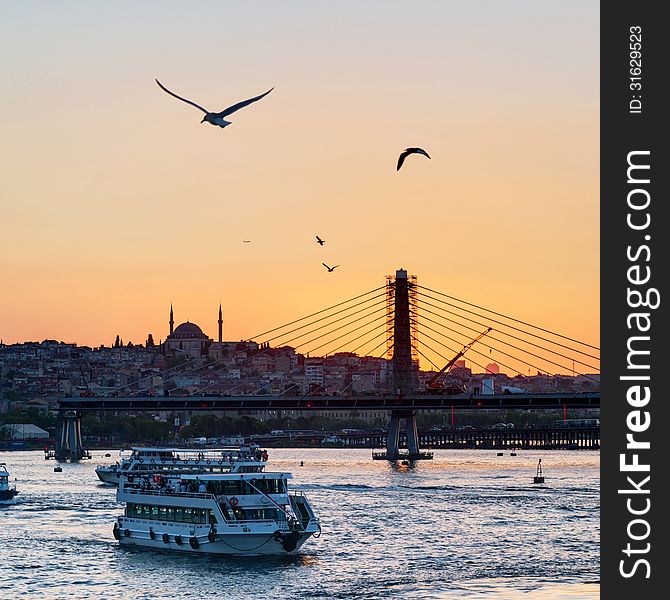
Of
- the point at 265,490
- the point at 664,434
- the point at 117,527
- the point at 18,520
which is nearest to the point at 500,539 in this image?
the point at 265,490

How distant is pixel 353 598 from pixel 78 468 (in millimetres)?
65987

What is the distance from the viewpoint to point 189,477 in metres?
44.2

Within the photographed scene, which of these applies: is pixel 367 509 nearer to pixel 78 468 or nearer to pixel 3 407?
pixel 78 468

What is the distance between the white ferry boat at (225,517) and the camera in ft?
140

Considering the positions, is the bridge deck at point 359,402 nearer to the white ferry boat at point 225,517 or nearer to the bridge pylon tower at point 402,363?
the bridge pylon tower at point 402,363

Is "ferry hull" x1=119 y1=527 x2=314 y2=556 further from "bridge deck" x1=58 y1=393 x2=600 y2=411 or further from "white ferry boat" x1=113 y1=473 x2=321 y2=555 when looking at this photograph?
"bridge deck" x1=58 y1=393 x2=600 y2=411

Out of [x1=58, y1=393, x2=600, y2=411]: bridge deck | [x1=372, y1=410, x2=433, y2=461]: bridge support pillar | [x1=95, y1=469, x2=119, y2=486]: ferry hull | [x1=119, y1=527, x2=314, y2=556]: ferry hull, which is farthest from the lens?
[x1=372, y1=410, x2=433, y2=461]: bridge support pillar

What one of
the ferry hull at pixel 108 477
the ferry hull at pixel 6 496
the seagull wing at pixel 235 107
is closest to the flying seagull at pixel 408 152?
the seagull wing at pixel 235 107

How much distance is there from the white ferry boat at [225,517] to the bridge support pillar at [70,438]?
67.8 meters

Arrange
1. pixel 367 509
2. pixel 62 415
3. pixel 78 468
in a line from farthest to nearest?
pixel 62 415
pixel 78 468
pixel 367 509

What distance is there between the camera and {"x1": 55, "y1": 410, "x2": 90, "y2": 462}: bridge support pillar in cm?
11225

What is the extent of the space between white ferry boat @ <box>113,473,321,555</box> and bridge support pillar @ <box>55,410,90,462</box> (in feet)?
222

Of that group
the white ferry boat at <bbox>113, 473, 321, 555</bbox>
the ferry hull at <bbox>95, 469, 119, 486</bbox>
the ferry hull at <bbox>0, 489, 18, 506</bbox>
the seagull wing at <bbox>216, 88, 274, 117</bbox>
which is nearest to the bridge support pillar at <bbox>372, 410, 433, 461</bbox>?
the ferry hull at <bbox>95, 469, 119, 486</bbox>

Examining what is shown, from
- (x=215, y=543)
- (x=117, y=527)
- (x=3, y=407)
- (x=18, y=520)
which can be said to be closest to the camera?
(x=215, y=543)
